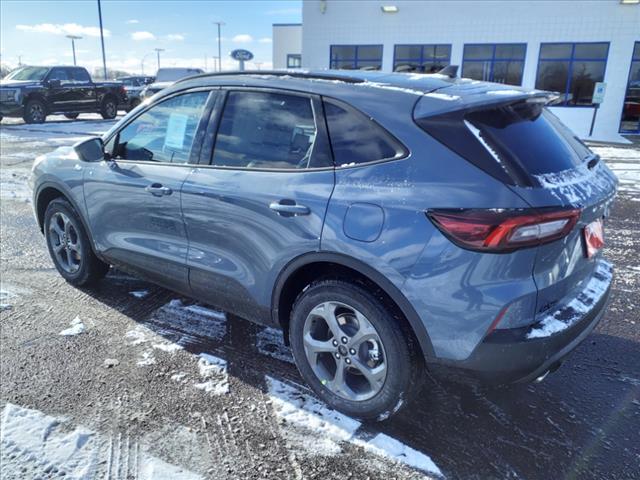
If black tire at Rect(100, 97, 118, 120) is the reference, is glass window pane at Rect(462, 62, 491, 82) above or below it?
above

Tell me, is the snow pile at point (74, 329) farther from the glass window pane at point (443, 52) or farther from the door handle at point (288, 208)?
the glass window pane at point (443, 52)

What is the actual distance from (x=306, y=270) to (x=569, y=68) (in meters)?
19.2

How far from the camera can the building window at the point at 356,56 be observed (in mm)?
20750

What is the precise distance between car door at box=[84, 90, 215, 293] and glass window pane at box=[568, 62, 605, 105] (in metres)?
18.8

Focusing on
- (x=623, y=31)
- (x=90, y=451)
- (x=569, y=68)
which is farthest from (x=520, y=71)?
(x=90, y=451)

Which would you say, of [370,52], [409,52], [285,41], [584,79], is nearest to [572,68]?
[584,79]

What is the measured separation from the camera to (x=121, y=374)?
122 inches

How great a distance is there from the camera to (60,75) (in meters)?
18.0

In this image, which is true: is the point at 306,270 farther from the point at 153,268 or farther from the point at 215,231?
the point at 153,268

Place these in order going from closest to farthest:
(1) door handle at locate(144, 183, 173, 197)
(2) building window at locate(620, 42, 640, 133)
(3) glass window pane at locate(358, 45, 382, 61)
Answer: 1. (1) door handle at locate(144, 183, 173, 197)
2. (2) building window at locate(620, 42, 640, 133)
3. (3) glass window pane at locate(358, 45, 382, 61)

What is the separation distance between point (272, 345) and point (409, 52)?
19110 millimetres

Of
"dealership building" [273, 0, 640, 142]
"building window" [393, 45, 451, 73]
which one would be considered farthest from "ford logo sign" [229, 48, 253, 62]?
"building window" [393, 45, 451, 73]

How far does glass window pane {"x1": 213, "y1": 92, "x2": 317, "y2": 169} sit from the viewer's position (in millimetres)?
2730

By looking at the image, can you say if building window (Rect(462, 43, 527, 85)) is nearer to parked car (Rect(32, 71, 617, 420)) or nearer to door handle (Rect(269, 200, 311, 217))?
parked car (Rect(32, 71, 617, 420))
